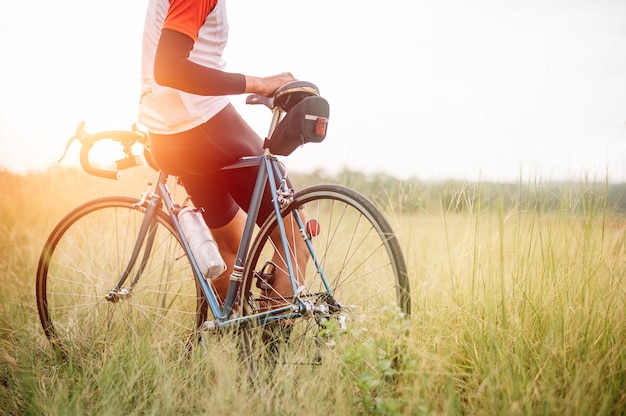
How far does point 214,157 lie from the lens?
2283 mm

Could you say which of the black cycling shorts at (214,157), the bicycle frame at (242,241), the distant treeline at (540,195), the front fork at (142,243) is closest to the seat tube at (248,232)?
the bicycle frame at (242,241)

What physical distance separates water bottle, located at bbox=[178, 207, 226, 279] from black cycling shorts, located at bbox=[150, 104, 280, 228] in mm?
136

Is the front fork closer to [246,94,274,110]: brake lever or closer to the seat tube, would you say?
the seat tube

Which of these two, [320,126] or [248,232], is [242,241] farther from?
[320,126]

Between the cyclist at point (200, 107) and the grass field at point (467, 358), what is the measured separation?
525 millimetres

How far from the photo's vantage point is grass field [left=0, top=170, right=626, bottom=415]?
5.79ft

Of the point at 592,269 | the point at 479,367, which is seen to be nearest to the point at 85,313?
the point at 479,367

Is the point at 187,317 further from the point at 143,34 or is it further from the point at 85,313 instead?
the point at 143,34

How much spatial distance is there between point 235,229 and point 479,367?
1.25 m

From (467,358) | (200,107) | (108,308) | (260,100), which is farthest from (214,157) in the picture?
(467,358)

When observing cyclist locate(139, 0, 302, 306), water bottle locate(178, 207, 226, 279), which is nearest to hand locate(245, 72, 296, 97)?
cyclist locate(139, 0, 302, 306)

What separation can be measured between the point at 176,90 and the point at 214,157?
0.32m

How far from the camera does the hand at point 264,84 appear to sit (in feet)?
6.85

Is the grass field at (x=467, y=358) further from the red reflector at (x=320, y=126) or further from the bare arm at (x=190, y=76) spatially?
the bare arm at (x=190, y=76)
